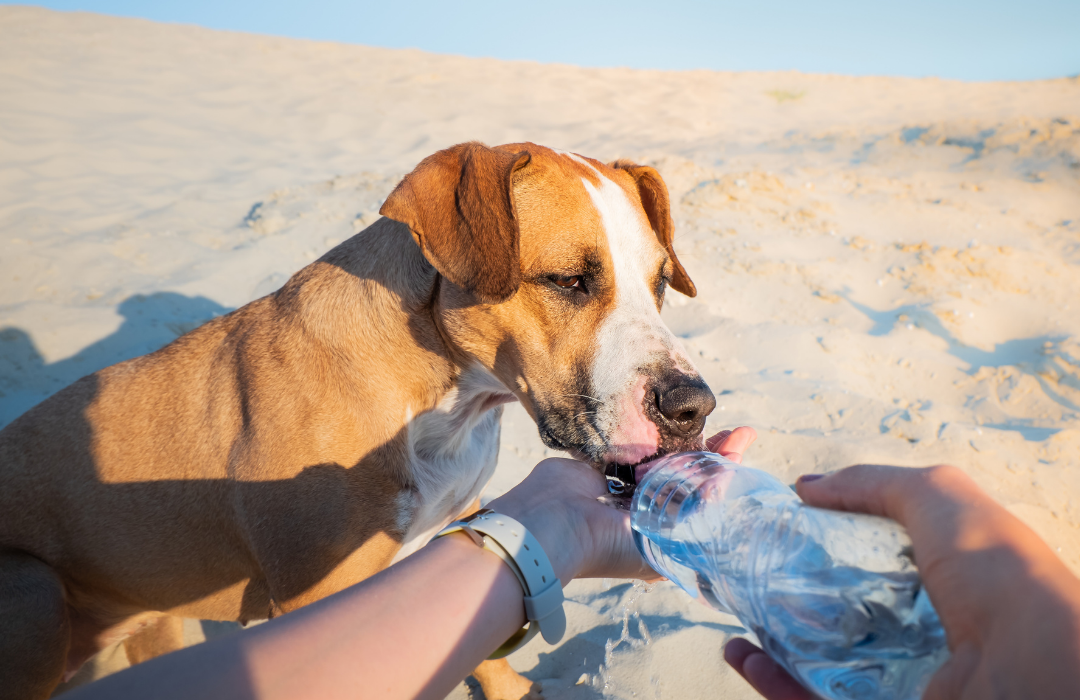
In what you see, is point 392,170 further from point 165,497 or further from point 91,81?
point 91,81

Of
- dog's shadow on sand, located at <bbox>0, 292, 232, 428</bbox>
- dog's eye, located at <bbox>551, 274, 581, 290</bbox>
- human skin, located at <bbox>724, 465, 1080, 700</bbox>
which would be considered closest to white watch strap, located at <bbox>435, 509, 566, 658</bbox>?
human skin, located at <bbox>724, 465, 1080, 700</bbox>

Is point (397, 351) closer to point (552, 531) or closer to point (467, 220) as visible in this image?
point (467, 220)

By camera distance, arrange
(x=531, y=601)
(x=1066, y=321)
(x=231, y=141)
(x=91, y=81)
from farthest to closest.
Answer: (x=91, y=81), (x=231, y=141), (x=1066, y=321), (x=531, y=601)

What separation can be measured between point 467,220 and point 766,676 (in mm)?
1516

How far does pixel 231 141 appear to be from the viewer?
10.6m

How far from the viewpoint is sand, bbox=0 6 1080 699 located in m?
3.41

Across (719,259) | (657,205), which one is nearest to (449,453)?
(657,205)

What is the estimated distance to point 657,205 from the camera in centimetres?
281

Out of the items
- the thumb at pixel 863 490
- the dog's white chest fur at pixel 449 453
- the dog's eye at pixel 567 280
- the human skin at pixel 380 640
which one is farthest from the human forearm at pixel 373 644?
the dog's eye at pixel 567 280

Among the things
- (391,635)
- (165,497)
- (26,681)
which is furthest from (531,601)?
(26,681)

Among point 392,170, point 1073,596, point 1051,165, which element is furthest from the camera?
point 392,170

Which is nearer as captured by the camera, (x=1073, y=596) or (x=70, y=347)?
(x=1073, y=596)

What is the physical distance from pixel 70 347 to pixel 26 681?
10.2 ft

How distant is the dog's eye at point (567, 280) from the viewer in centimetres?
212
